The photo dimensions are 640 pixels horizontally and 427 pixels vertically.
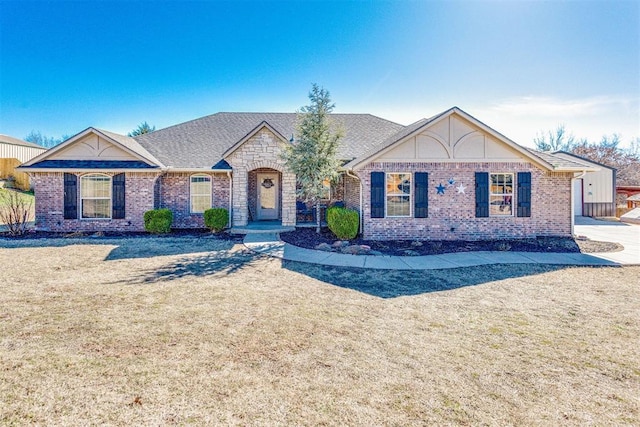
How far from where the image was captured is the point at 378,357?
378 centimetres

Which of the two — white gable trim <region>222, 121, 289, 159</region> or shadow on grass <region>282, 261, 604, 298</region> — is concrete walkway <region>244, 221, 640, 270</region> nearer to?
shadow on grass <region>282, 261, 604, 298</region>

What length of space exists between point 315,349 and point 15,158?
122 feet

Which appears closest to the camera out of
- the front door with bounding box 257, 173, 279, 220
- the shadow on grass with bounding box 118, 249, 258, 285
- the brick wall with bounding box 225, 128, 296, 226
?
the shadow on grass with bounding box 118, 249, 258, 285

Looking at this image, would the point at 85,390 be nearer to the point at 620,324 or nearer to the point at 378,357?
the point at 378,357

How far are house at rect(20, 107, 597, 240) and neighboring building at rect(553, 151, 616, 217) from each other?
10195 millimetres

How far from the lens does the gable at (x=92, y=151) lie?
541 inches

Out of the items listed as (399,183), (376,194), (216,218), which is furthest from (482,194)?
(216,218)

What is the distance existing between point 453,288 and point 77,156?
15753mm

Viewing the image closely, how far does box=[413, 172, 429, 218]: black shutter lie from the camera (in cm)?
1197

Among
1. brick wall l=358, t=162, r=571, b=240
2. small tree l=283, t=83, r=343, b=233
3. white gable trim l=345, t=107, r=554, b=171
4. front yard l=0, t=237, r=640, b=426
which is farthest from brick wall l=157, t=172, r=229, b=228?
front yard l=0, t=237, r=640, b=426

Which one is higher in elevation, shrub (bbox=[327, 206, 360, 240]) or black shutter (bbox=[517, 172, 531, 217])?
black shutter (bbox=[517, 172, 531, 217])

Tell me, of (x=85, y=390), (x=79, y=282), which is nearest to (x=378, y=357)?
(x=85, y=390)

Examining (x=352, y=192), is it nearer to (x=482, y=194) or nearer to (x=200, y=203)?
(x=482, y=194)

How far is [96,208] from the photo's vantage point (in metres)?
13.8
